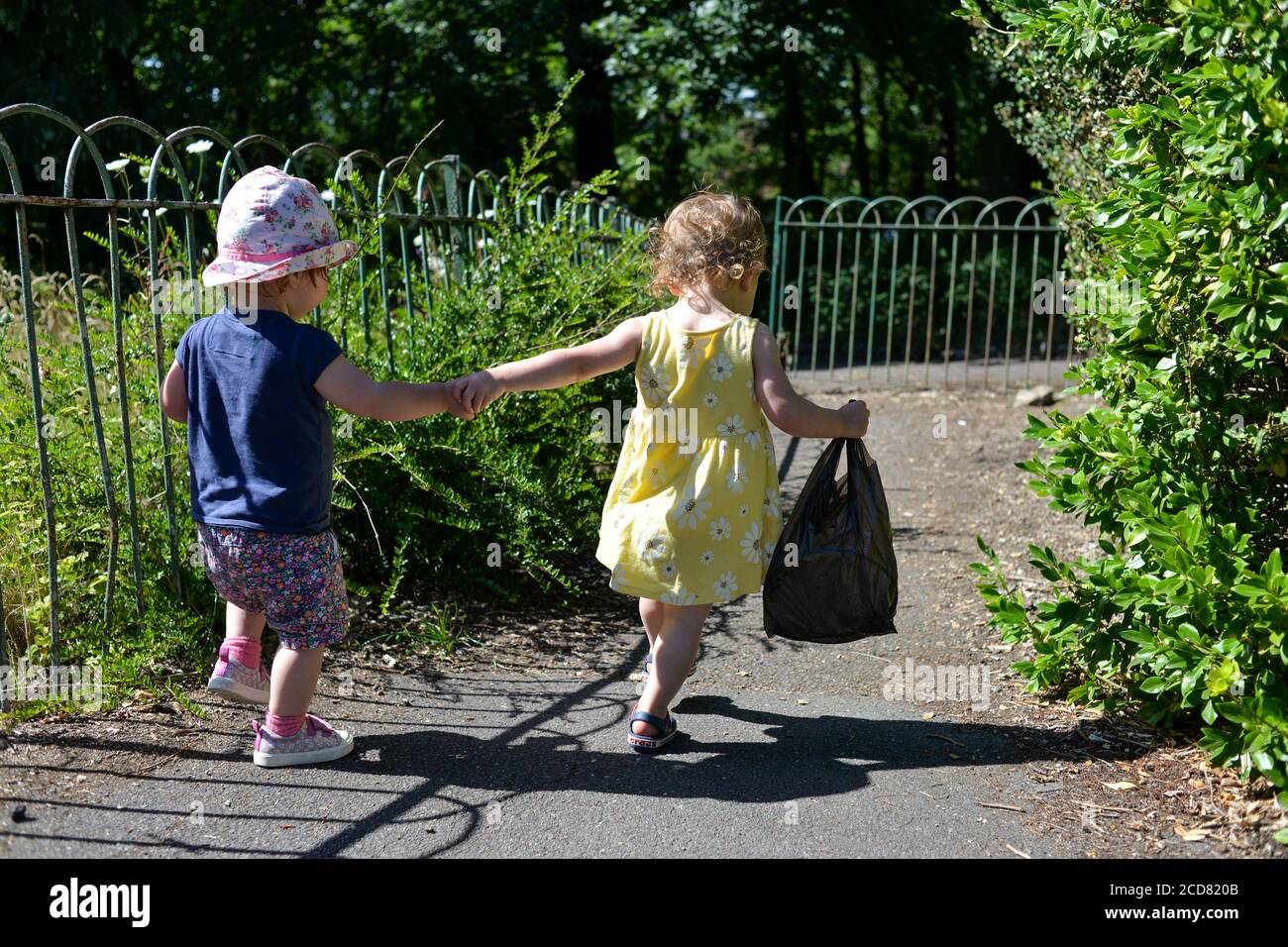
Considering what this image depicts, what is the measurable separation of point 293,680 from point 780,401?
1.43 meters

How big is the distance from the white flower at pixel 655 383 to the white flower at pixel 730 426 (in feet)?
0.55

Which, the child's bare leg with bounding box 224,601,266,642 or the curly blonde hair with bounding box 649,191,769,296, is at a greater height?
the curly blonde hair with bounding box 649,191,769,296

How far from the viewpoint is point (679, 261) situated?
3195mm

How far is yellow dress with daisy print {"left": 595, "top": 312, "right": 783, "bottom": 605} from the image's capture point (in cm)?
311

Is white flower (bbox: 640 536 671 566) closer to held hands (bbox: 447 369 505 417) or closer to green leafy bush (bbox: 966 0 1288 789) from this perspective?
held hands (bbox: 447 369 505 417)

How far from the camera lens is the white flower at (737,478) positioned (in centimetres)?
312

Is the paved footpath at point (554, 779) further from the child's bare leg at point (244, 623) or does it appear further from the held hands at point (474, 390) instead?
the held hands at point (474, 390)

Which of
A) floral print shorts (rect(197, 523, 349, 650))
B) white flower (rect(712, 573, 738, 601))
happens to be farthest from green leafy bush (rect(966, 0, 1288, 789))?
floral print shorts (rect(197, 523, 349, 650))

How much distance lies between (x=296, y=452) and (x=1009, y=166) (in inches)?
646

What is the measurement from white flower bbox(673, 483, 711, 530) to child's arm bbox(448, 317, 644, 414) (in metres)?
0.40

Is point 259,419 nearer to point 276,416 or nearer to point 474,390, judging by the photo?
point 276,416

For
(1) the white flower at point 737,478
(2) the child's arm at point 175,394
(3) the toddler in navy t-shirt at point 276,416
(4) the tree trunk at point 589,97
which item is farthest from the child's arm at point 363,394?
(4) the tree trunk at point 589,97

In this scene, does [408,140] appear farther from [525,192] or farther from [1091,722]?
[1091,722]
